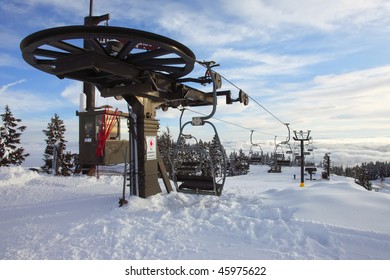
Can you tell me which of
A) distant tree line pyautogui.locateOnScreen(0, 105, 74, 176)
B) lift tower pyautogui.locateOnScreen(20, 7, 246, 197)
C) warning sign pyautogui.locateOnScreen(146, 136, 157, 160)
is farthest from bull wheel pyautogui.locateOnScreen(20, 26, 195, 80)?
distant tree line pyautogui.locateOnScreen(0, 105, 74, 176)

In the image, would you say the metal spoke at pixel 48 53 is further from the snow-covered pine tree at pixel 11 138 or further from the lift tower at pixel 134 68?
the snow-covered pine tree at pixel 11 138

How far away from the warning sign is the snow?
117 cm

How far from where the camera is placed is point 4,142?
1045 inches

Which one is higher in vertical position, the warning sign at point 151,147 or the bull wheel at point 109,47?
the bull wheel at point 109,47

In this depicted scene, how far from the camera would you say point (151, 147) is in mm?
7676

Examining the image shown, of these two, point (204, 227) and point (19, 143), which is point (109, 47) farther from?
point (19, 143)

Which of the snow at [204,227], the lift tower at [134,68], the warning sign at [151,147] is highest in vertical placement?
the lift tower at [134,68]

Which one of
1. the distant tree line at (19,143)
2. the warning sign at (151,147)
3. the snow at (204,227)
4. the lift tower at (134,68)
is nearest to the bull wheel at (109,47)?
the lift tower at (134,68)

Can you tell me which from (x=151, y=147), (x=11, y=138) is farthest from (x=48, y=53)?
(x=11, y=138)

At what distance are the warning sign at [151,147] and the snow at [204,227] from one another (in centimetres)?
117

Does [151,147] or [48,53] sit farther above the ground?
[48,53]

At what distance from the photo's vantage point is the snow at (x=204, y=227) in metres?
3.96

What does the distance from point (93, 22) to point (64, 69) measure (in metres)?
8.07

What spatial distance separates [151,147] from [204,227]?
3284 millimetres
